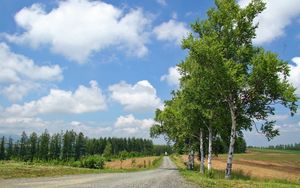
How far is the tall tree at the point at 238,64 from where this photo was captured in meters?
30.1

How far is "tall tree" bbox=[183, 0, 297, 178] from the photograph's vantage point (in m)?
30.1

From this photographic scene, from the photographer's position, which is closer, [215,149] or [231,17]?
[231,17]

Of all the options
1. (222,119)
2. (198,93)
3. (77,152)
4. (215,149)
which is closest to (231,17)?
(198,93)

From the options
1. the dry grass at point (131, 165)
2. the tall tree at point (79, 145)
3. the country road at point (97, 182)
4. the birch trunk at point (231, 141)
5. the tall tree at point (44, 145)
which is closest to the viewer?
the country road at point (97, 182)

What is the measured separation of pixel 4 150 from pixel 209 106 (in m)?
132

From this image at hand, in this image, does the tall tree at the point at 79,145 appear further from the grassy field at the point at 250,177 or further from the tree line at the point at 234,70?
the tree line at the point at 234,70

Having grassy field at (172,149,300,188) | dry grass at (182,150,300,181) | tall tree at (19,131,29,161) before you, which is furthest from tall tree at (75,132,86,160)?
grassy field at (172,149,300,188)

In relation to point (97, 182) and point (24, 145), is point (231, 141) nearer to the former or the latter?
point (97, 182)

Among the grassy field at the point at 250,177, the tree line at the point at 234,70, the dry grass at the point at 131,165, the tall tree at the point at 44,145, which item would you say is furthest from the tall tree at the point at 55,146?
the tree line at the point at 234,70

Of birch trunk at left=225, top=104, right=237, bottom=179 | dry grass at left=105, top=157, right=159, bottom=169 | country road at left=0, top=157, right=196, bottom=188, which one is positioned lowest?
dry grass at left=105, top=157, right=159, bottom=169

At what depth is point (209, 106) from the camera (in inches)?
1505

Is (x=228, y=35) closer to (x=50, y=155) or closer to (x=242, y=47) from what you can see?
(x=242, y=47)

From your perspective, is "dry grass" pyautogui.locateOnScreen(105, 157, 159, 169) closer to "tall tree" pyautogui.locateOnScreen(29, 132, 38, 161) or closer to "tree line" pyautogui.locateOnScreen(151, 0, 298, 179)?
"tree line" pyautogui.locateOnScreen(151, 0, 298, 179)

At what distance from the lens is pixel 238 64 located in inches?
1222
